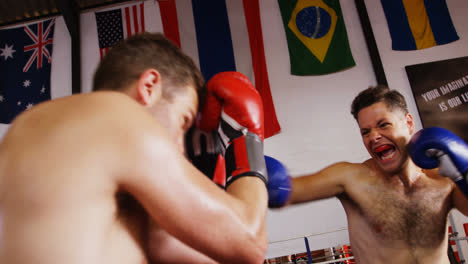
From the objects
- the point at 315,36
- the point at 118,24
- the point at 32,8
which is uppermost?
the point at 32,8

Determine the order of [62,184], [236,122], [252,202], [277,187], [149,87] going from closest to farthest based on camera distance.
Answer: [62,184]
[252,202]
[149,87]
[236,122]
[277,187]

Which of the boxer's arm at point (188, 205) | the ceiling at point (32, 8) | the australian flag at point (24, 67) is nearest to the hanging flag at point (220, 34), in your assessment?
the ceiling at point (32, 8)

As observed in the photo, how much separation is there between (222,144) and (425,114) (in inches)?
168

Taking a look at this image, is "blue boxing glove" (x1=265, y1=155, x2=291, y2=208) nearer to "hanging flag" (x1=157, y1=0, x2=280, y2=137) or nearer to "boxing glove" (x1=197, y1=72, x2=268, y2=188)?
"boxing glove" (x1=197, y1=72, x2=268, y2=188)

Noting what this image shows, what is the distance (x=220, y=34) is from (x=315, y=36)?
144 cm

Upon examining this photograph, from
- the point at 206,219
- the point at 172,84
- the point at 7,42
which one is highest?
the point at 7,42

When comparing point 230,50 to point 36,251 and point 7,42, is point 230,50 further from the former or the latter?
point 36,251

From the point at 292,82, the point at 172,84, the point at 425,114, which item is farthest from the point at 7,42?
the point at 425,114

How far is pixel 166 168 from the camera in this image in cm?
73

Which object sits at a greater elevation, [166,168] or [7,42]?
[7,42]

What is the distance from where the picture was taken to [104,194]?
71 cm

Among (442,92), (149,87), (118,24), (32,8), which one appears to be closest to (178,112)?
(149,87)

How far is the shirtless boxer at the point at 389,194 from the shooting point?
6.41 ft

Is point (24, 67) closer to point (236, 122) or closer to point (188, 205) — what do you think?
point (236, 122)
